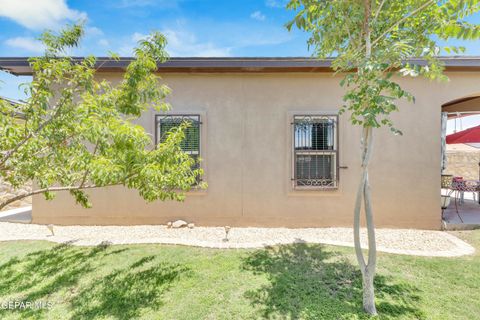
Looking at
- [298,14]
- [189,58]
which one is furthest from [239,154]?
[298,14]

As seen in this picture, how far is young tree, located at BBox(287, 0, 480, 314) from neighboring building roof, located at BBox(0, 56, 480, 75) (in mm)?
1929

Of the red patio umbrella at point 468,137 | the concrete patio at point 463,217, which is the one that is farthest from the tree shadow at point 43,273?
the red patio umbrella at point 468,137

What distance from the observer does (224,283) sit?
2.96 m

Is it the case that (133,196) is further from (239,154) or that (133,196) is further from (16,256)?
(239,154)

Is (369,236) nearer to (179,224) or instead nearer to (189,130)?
(179,224)

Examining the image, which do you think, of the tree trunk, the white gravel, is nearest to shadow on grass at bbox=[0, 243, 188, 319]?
the white gravel

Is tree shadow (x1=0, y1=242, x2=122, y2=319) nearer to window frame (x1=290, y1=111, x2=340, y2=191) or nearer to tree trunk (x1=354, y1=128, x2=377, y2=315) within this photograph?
tree trunk (x1=354, y1=128, x2=377, y2=315)

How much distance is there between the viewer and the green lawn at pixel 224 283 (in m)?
2.52

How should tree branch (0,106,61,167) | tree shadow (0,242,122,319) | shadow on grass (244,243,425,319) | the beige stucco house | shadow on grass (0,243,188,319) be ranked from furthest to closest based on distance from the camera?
the beige stucco house < tree shadow (0,242,122,319) < shadow on grass (0,243,188,319) < shadow on grass (244,243,425,319) < tree branch (0,106,61,167)

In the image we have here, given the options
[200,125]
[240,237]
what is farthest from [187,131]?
[240,237]

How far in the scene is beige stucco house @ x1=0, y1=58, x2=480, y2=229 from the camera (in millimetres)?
5151

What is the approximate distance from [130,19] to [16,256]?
217 inches

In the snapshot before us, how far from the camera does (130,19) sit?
550cm

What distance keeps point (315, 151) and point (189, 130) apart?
303 cm
